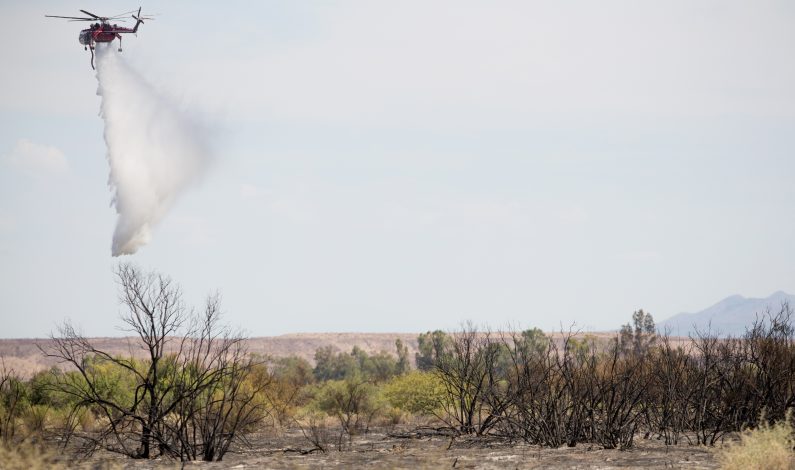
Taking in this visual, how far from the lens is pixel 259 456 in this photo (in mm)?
23016

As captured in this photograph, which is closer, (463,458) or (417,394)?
(463,458)

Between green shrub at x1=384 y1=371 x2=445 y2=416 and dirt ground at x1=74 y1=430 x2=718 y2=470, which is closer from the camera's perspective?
dirt ground at x1=74 y1=430 x2=718 y2=470

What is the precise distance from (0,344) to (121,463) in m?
103

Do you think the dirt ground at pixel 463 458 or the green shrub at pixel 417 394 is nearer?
the dirt ground at pixel 463 458

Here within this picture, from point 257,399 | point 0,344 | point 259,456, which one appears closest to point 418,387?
point 257,399

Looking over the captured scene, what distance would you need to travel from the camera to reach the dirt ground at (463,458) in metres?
19.2

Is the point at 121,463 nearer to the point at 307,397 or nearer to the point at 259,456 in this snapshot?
the point at 259,456

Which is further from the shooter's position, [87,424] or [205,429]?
[87,424]

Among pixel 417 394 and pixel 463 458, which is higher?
pixel 417 394

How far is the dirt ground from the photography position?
757 inches

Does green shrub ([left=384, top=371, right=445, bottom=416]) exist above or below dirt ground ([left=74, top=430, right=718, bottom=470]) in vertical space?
above

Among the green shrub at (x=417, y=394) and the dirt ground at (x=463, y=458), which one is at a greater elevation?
Answer: the green shrub at (x=417, y=394)

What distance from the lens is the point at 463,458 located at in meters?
21.1

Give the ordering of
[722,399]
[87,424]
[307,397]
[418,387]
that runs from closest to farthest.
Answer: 1. [722,399]
2. [87,424]
3. [418,387]
4. [307,397]
